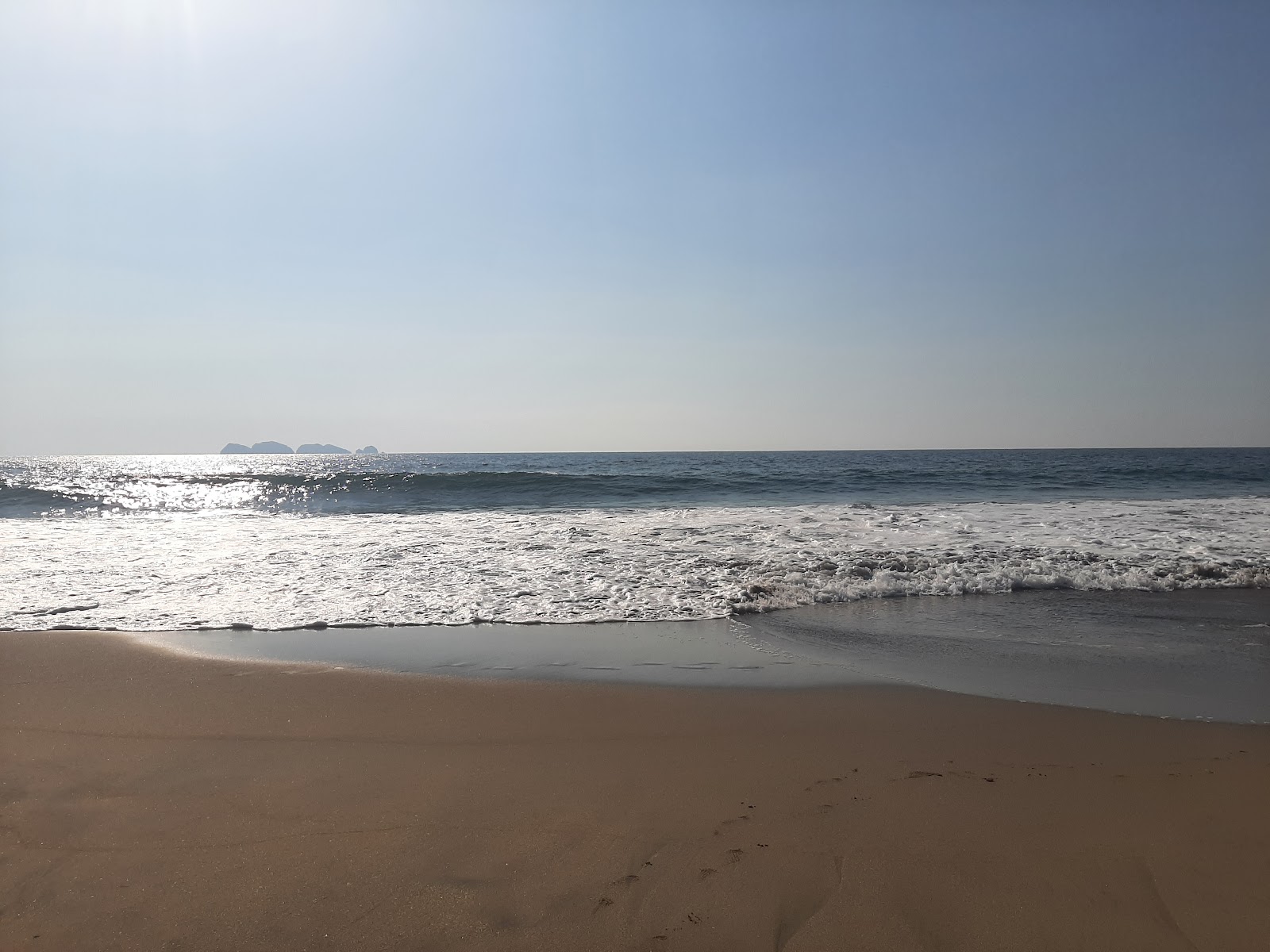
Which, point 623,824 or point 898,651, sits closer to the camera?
point 623,824

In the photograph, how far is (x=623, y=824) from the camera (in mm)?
3100

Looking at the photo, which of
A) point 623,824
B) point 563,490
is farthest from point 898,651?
point 563,490

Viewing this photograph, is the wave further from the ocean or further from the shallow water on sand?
the shallow water on sand

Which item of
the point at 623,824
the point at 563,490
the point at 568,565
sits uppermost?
the point at 563,490

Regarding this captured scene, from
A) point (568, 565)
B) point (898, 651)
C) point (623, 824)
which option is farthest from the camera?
point (568, 565)

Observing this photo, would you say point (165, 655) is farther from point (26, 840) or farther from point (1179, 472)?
point (1179, 472)

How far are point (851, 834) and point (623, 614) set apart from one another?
14.2ft

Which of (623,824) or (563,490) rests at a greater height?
(563,490)

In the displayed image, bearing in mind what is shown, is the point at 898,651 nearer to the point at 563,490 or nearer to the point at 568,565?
the point at 568,565

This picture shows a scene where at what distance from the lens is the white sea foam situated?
7422 mm

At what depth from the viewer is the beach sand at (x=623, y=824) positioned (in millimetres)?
2484

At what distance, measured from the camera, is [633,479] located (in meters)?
30.3

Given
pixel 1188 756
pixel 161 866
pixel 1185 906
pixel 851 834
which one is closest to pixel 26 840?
pixel 161 866

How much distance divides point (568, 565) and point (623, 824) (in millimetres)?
6664
